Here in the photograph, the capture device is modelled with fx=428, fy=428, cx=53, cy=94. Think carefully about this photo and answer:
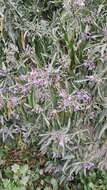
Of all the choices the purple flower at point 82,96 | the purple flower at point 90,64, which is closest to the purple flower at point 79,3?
the purple flower at point 90,64

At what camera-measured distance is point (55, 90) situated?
8.96 ft

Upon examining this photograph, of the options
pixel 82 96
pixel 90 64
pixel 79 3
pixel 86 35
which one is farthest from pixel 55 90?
pixel 79 3

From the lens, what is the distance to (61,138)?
2.76m

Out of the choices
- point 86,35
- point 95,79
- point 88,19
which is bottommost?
point 95,79

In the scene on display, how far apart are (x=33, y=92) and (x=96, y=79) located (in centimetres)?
42

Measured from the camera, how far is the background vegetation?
8.86ft

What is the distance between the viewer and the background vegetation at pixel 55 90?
270 centimetres

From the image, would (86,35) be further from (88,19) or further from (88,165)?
(88,165)

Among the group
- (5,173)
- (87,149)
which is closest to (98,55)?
(87,149)

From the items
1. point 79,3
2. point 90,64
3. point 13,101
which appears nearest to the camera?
point 79,3

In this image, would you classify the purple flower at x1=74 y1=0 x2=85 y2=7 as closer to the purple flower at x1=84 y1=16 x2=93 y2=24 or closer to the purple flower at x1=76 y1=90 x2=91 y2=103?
the purple flower at x1=84 y1=16 x2=93 y2=24

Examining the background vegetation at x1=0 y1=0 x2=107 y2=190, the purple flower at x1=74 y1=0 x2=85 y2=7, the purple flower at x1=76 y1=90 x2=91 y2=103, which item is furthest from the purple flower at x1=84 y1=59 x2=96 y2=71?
the purple flower at x1=74 y1=0 x2=85 y2=7

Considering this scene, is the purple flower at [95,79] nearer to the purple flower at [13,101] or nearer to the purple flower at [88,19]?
the purple flower at [88,19]

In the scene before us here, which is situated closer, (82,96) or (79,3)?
(79,3)
